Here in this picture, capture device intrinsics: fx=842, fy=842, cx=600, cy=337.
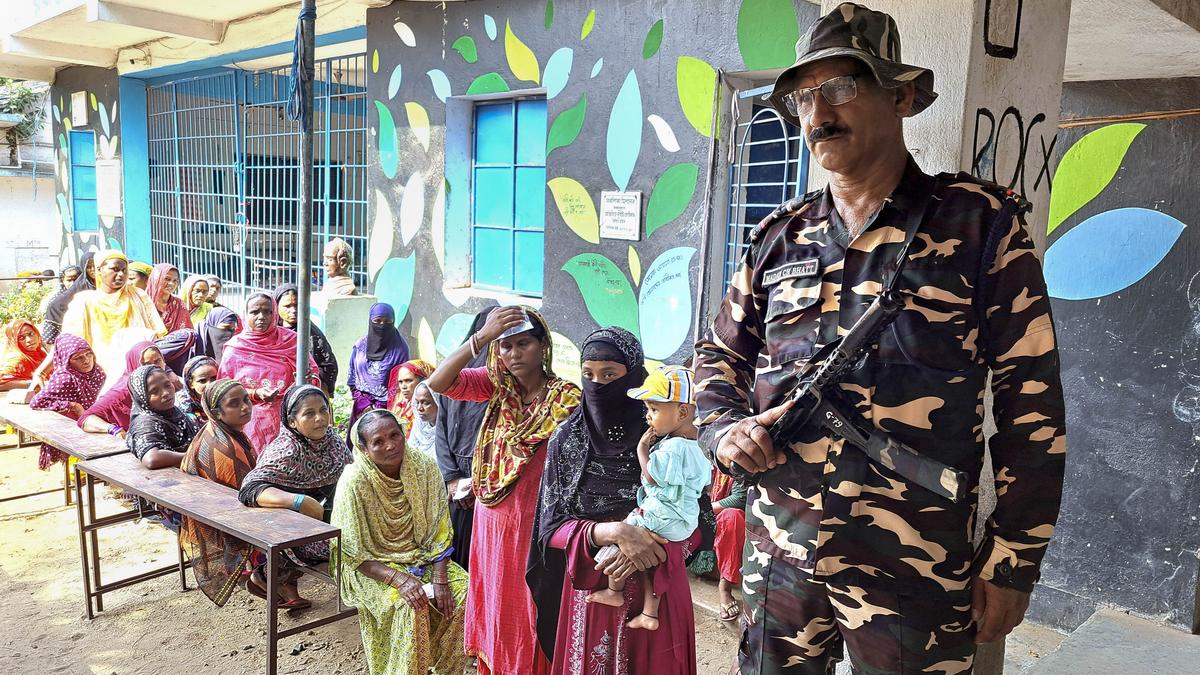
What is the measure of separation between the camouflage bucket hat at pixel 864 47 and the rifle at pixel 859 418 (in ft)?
1.42

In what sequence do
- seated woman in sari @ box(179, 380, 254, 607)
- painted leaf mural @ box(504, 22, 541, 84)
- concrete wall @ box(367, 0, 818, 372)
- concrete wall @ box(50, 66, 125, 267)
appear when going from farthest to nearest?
1. concrete wall @ box(50, 66, 125, 267)
2. painted leaf mural @ box(504, 22, 541, 84)
3. concrete wall @ box(367, 0, 818, 372)
4. seated woman in sari @ box(179, 380, 254, 607)

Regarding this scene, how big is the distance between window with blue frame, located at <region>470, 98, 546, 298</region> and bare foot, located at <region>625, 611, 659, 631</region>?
395 cm

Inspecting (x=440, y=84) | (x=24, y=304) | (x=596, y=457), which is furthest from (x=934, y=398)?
(x=24, y=304)

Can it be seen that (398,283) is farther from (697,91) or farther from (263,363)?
(697,91)

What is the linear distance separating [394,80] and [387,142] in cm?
54

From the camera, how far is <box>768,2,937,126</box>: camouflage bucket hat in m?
1.62

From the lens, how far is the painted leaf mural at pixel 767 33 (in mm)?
4645

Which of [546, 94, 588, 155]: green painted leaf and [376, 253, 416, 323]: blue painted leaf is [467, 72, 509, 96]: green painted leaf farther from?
[376, 253, 416, 323]: blue painted leaf

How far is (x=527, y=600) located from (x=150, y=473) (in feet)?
6.98

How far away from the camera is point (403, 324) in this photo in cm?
751

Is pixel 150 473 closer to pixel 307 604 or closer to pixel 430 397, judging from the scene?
pixel 307 604

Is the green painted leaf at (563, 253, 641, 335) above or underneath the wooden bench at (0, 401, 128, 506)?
above

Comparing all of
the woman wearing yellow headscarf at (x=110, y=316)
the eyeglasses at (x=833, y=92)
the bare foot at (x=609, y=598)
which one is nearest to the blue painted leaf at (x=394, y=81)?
the woman wearing yellow headscarf at (x=110, y=316)

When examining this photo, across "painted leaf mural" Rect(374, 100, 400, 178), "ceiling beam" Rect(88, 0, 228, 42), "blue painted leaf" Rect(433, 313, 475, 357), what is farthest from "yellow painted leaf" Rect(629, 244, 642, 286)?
"ceiling beam" Rect(88, 0, 228, 42)
